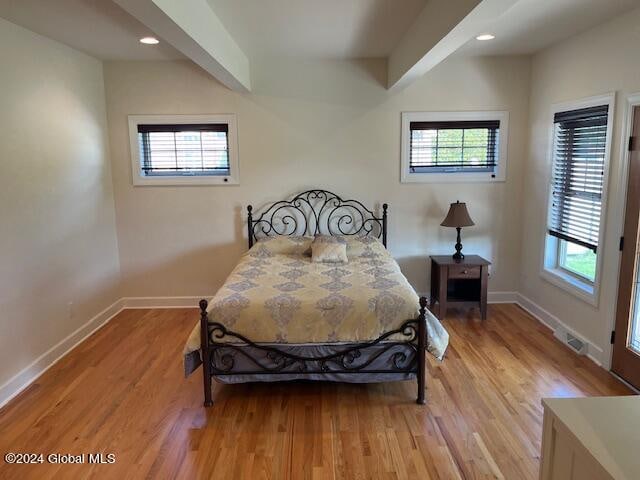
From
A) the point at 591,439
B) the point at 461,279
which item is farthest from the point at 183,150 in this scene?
the point at 591,439

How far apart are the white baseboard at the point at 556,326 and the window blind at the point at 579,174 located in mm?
771

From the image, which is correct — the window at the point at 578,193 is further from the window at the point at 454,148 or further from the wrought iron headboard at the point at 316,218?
the wrought iron headboard at the point at 316,218

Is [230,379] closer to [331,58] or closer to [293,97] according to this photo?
[293,97]

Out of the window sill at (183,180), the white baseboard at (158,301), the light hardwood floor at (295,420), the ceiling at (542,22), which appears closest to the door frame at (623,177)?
the light hardwood floor at (295,420)

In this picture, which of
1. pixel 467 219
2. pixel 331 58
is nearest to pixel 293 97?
pixel 331 58

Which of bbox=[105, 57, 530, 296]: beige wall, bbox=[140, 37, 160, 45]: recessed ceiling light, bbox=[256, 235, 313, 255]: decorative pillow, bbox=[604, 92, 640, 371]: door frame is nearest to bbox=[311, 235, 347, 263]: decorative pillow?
bbox=[256, 235, 313, 255]: decorative pillow

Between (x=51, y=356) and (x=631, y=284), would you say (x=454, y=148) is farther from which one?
(x=51, y=356)

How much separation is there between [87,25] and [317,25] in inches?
68.3

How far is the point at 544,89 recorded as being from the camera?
4.34 metres

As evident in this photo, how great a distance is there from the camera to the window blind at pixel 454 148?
15.5ft

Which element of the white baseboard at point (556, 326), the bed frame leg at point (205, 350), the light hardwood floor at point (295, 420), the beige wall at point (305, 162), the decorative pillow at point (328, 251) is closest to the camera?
the light hardwood floor at point (295, 420)

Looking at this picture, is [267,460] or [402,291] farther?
[402,291]

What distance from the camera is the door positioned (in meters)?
3.09

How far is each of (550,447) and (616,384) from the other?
2.37 metres
